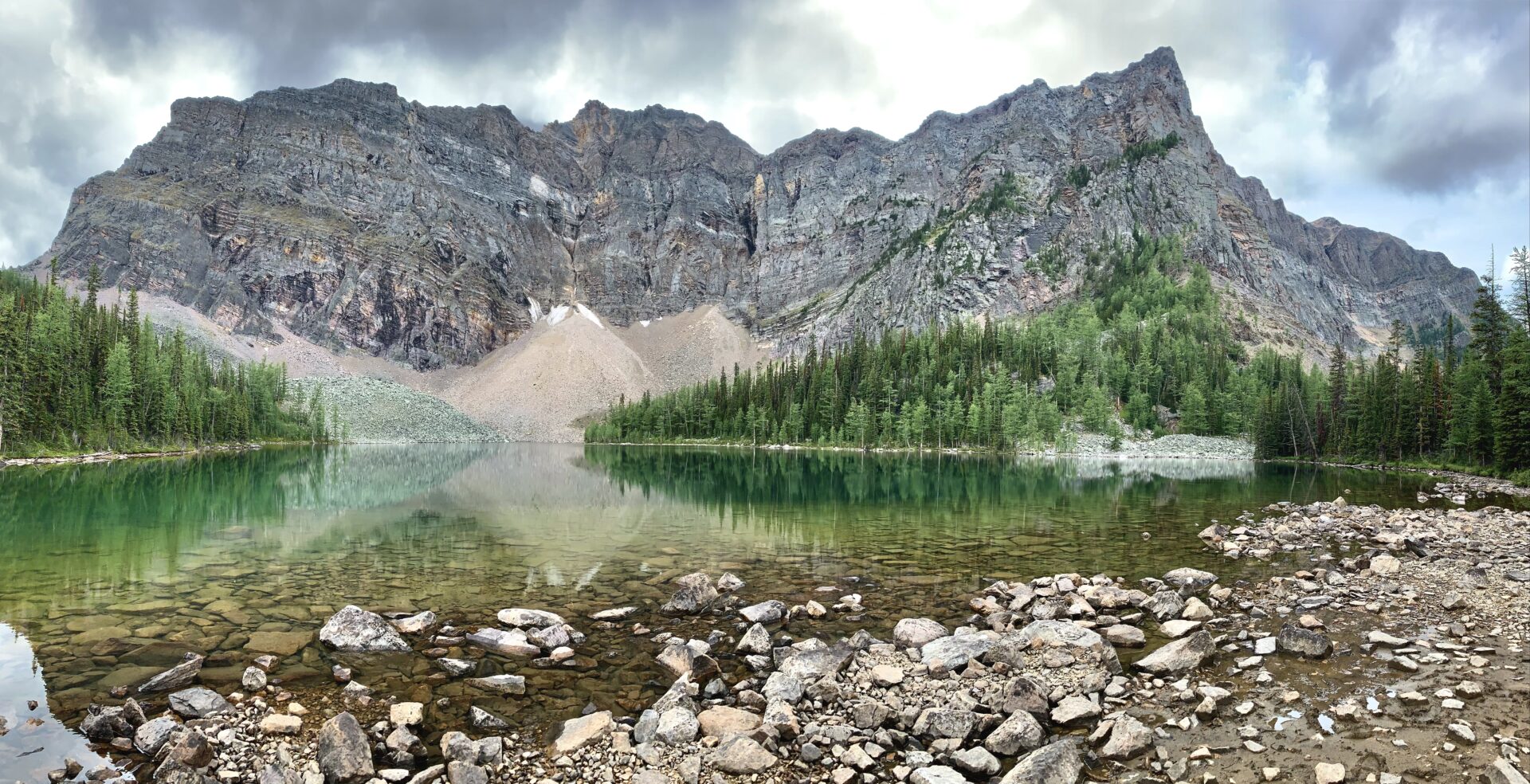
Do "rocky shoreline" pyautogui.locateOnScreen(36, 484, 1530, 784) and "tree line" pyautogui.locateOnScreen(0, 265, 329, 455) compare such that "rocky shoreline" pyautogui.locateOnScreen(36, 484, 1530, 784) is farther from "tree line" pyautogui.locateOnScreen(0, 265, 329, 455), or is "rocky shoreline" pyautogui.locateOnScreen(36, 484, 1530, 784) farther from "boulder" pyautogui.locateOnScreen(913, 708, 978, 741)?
"tree line" pyautogui.locateOnScreen(0, 265, 329, 455)

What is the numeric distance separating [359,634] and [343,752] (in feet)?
15.3

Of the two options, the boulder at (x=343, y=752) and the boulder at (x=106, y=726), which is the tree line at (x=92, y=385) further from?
the boulder at (x=343, y=752)

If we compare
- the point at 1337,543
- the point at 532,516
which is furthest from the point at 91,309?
the point at 1337,543

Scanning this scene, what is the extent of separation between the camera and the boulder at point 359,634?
11.2 m

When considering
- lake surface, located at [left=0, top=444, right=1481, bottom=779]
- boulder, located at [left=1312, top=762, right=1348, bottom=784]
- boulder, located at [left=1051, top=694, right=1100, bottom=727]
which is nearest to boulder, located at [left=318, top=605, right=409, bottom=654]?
lake surface, located at [left=0, top=444, right=1481, bottom=779]

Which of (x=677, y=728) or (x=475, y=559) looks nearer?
(x=677, y=728)

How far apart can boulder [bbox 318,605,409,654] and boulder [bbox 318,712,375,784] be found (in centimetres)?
380

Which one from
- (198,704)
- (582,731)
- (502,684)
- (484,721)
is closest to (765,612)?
(502,684)

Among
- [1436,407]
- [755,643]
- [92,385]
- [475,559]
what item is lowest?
[475,559]

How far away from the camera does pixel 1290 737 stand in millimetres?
7859

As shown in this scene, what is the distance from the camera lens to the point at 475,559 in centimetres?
1975

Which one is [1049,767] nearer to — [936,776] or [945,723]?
[936,776]

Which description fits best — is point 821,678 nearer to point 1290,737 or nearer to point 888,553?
point 1290,737

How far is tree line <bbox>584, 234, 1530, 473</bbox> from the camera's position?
66188 mm
